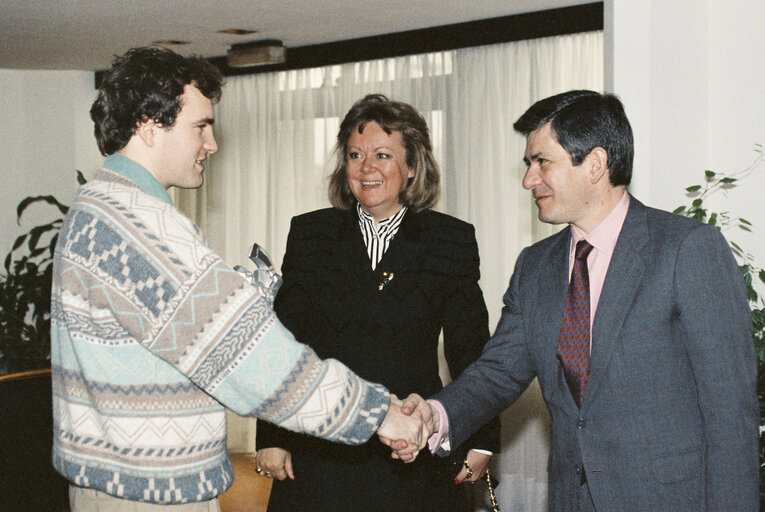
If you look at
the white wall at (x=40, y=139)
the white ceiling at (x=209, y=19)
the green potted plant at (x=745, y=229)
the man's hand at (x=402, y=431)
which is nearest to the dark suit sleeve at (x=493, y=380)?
the man's hand at (x=402, y=431)

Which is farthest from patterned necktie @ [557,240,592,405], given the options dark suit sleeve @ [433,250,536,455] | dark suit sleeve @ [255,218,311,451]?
dark suit sleeve @ [255,218,311,451]

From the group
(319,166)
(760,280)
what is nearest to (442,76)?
(319,166)

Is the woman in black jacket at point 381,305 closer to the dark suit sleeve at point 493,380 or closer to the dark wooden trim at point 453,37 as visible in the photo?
the dark suit sleeve at point 493,380

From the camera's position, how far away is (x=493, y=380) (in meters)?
2.46

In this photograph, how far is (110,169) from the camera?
70.8 inches

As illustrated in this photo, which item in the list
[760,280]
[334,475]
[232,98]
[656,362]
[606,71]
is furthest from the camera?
[232,98]

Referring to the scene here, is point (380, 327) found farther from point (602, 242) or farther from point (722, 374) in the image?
point (722, 374)

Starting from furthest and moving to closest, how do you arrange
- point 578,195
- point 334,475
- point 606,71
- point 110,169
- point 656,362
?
point 606,71, point 334,475, point 578,195, point 656,362, point 110,169

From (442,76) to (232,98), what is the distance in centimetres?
194

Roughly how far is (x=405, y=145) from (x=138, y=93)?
4.01 ft

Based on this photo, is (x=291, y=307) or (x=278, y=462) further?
(x=291, y=307)

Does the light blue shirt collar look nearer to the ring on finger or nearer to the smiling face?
the smiling face

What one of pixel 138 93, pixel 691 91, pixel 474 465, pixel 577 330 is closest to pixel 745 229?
pixel 691 91

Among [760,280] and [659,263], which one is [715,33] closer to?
[760,280]
